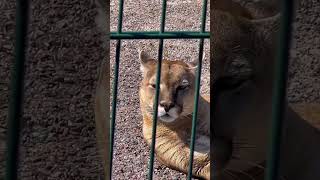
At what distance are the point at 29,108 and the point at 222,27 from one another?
547 mm

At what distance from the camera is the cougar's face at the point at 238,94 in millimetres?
2201

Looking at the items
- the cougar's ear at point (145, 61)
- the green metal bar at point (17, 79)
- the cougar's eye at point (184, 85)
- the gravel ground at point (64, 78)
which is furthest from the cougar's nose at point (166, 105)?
the green metal bar at point (17, 79)

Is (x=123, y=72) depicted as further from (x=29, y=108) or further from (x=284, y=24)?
(x=284, y=24)

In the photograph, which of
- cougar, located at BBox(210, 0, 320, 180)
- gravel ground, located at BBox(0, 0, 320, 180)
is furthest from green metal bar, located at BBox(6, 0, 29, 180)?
cougar, located at BBox(210, 0, 320, 180)

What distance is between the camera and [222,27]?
7.30 feet

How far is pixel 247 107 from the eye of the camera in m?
2.25

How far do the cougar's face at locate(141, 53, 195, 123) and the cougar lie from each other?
286 centimetres

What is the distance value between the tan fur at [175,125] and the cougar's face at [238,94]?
9.51ft

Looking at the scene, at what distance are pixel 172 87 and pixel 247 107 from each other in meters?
3.03

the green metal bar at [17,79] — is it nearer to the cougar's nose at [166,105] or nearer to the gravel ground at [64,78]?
the gravel ground at [64,78]

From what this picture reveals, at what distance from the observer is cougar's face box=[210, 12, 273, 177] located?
7.22 ft

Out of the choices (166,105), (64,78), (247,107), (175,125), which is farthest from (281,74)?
(175,125)

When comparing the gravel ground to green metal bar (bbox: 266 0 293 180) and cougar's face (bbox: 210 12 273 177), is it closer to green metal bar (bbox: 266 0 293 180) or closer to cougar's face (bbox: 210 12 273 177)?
cougar's face (bbox: 210 12 273 177)

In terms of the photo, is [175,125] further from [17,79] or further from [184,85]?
[17,79]
